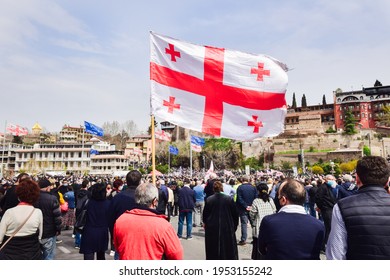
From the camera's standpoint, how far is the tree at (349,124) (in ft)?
278

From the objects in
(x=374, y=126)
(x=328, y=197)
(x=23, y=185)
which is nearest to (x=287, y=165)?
(x=374, y=126)

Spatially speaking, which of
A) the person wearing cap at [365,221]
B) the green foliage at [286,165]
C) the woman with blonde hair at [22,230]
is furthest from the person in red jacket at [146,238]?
the green foliage at [286,165]

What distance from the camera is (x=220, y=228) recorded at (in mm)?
6258

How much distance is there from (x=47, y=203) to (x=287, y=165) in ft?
270

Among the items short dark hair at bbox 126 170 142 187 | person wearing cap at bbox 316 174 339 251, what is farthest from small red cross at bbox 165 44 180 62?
person wearing cap at bbox 316 174 339 251

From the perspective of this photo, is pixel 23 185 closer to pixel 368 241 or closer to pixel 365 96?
pixel 368 241

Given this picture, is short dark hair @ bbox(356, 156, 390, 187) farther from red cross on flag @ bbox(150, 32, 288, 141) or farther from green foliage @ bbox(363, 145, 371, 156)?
green foliage @ bbox(363, 145, 371, 156)

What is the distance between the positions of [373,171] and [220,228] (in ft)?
12.4

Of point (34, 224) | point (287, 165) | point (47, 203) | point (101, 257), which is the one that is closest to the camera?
point (34, 224)

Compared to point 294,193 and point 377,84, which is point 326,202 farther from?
point 377,84

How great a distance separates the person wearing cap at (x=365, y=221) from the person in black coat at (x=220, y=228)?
3391 millimetres

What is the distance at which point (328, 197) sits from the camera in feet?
28.9

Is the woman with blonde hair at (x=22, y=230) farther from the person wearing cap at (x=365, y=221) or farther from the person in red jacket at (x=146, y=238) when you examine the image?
the person wearing cap at (x=365, y=221)

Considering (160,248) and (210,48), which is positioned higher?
(210,48)
